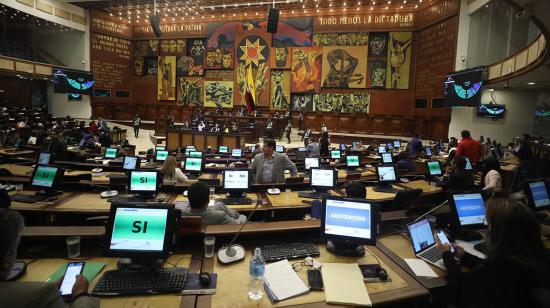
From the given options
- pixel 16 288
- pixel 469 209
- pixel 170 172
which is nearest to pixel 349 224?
pixel 469 209

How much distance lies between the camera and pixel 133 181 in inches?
179

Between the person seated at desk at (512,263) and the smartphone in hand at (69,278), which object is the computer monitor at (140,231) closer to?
the smartphone in hand at (69,278)

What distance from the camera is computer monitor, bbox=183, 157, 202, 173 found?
636 cm

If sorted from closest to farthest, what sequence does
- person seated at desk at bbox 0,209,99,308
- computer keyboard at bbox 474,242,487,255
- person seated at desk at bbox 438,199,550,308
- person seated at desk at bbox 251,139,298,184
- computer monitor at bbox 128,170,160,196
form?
person seated at desk at bbox 0,209,99,308
person seated at desk at bbox 438,199,550,308
computer keyboard at bbox 474,242,487,255
computer monitor at bbox 128,170,160,196
person seated at desk at bbox 251,139,298,184

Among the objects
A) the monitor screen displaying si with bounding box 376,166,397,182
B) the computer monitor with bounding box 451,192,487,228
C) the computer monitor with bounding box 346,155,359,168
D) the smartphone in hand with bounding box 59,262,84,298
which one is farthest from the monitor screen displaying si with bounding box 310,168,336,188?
the smartphone in hand with bounding box 59,262,84,298

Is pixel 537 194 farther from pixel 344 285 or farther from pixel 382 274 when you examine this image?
pixel 344 285

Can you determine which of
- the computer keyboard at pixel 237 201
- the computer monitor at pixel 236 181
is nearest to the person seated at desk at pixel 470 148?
the computer monitor at pixel 236 181

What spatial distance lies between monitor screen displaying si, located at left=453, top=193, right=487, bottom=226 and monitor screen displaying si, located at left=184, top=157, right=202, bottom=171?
4613 millimetres

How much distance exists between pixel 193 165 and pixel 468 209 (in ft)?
15.7

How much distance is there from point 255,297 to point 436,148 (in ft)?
37.4

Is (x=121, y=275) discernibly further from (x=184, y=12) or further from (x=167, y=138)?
(x=184, y=12)

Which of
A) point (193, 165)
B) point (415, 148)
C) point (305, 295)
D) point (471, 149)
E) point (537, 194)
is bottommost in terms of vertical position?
point (305, 295)

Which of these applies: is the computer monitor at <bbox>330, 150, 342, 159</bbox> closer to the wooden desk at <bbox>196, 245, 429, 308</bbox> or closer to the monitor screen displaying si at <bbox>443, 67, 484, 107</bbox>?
the monitor screen displaying si at <bbox>443, 67, 484, 107</bbox>

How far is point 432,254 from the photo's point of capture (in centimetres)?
270
